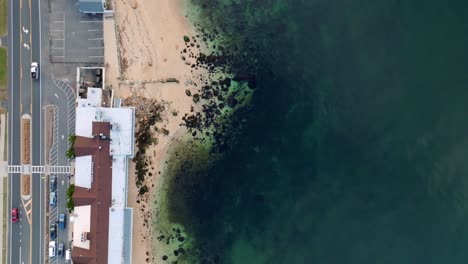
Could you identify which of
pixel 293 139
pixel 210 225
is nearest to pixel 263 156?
pixel 293 139

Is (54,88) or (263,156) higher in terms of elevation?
(54,88)

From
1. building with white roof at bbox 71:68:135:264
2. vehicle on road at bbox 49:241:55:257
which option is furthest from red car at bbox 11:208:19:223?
building with white roof at bbox 71:68:135:264

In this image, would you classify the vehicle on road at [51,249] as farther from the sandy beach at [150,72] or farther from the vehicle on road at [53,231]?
the sandy beach at [150,72]

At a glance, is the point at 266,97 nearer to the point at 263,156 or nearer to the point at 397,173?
the point at 263,156

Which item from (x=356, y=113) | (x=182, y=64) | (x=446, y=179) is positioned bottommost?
(x=446, y=179)

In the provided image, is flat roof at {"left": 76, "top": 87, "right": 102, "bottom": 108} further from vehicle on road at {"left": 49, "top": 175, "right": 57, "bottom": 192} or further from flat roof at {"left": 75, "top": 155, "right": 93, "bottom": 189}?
vehicle on road at {"left": 49, "top": 175, "right": 57, "bottom": 192}

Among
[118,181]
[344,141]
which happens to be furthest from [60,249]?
[344,141]
